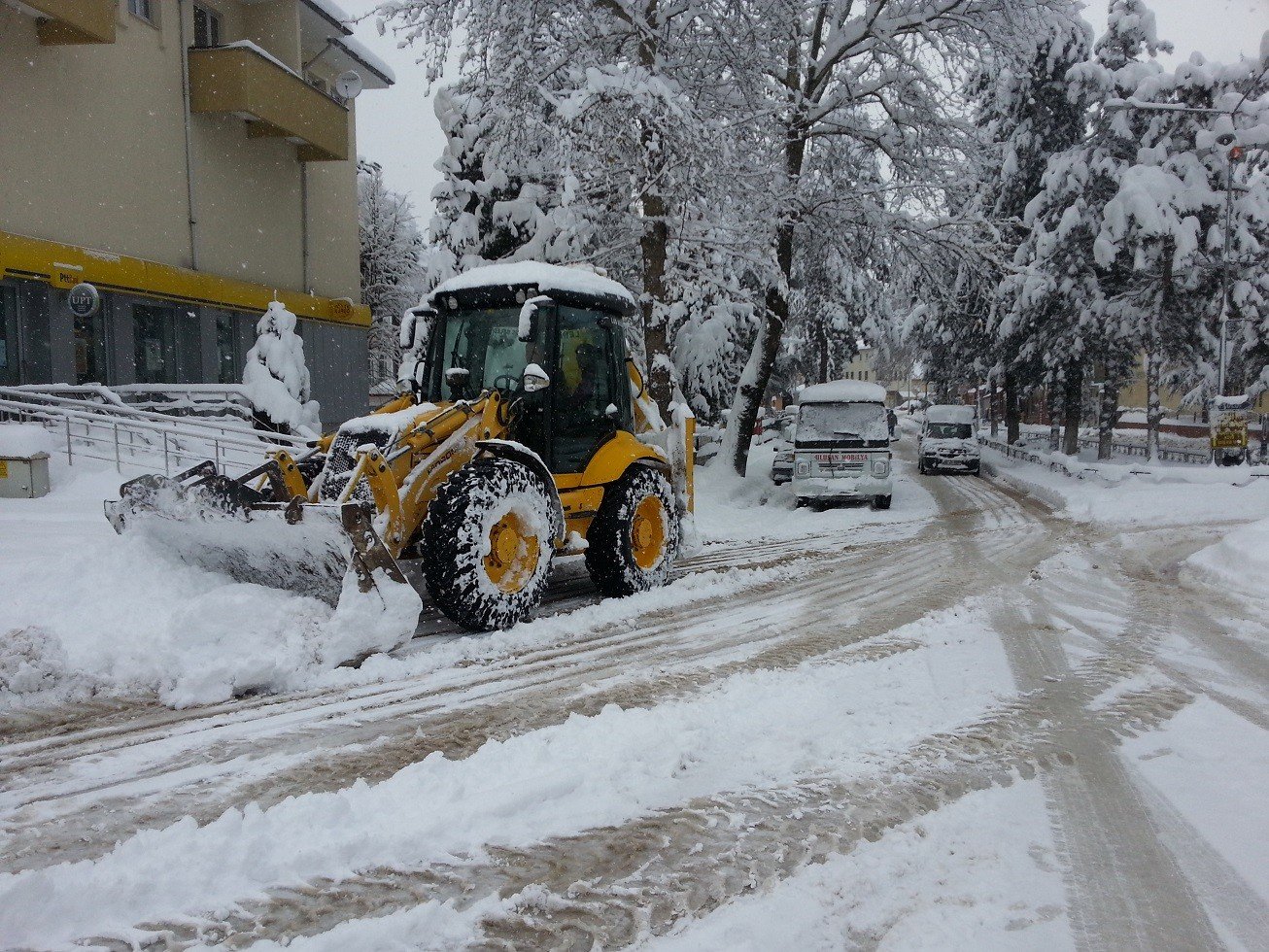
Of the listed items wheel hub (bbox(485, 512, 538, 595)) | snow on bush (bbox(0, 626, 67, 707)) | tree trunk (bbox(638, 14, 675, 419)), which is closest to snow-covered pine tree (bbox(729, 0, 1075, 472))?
tree trunk (bbox(638, 14, 675, 419))

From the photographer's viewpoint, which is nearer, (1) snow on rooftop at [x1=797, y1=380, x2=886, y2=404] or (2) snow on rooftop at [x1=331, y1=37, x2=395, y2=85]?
(1) snow on rooftop at [x1=797, y1=380, x2=886, y2=404]

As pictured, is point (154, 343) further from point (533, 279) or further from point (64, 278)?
point (533, 279)

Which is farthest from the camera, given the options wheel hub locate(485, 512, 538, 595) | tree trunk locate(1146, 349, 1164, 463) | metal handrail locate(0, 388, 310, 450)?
tree trunk locate(1146, 349, 1164, 463)

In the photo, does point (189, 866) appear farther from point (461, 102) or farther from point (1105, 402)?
point (1105, 402)

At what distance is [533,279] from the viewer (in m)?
7.36

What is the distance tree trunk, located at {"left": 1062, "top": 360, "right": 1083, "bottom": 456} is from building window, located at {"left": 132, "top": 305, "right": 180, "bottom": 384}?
23.0 meters

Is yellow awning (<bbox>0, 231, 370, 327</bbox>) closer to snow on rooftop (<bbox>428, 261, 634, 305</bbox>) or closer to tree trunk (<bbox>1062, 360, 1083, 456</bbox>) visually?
snow on rooftop (<bbox>428, 261, 634, 305</bbox>)

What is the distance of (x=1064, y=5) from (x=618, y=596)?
15.2m

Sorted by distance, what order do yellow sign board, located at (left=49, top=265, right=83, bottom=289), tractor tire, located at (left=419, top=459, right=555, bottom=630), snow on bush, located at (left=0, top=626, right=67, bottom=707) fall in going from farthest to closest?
1. yellow sign board, located at (left=49, top=265, right=83, bottom=289)
2. tractor tire, located at (left=419, top=459, right=555, bottom=630)
3. snow on bush, located at (left=0, top=626, right=67, bottom=707)

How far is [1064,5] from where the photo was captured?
1627 cm

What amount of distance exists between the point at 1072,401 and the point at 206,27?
25.0 metres

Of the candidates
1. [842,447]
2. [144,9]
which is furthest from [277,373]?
[842,447]

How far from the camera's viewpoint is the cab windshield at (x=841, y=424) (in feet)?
55.5

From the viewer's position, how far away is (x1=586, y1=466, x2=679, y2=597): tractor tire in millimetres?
7840
